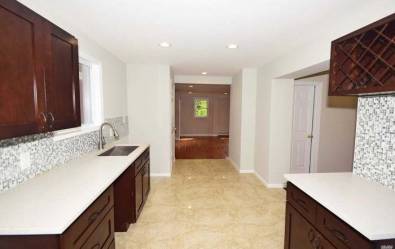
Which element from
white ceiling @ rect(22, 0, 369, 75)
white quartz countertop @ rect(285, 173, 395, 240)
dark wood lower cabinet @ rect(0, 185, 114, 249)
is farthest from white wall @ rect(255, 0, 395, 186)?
dark wood lower cabinet @ rect(0, 185, 114, 249)

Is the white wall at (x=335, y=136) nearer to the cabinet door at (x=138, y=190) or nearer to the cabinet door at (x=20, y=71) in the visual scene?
the cabinet door at (x=138, y=190)

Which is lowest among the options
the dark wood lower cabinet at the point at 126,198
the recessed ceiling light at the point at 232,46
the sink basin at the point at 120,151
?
the dark wood lower cabinet at the point at 126,198

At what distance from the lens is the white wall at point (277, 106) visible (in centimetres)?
244

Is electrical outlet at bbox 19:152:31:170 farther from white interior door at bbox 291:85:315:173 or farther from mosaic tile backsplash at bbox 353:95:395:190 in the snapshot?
white interior door at bbox 291:85:315:173

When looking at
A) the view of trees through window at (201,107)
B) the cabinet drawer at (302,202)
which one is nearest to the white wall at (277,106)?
the cabinet drawer at (302,202)

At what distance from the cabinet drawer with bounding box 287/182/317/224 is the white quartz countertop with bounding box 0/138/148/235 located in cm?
155

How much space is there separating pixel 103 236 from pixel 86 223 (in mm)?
366

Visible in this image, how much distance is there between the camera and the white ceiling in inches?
67.3

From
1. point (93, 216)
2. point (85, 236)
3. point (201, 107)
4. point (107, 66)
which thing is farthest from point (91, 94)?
point (201, 107)

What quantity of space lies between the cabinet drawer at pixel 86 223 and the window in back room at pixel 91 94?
158cm

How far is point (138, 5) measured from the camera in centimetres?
173

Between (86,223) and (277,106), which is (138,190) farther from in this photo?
(277,106)

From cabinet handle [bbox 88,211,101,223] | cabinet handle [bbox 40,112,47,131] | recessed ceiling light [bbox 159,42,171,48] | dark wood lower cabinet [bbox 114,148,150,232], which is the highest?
recessed ceiling light [bbox 159,42,171,48]

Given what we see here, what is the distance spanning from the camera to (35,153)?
1729 mm
